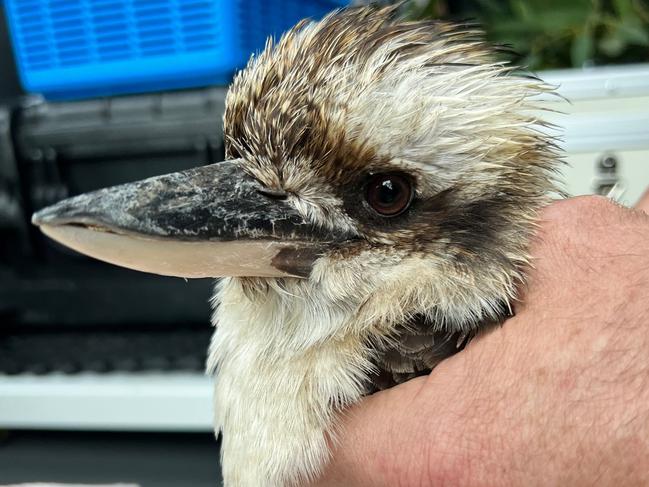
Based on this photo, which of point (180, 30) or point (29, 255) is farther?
point (29, 255)

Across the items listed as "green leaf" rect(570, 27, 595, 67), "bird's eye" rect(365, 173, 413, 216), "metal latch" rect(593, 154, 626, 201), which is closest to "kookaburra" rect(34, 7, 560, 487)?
"bird's eye" rect(365, 173, 413, 216)

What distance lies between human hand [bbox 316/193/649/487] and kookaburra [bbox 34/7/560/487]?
0.04 m

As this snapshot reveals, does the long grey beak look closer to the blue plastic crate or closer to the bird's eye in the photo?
the bird's eye

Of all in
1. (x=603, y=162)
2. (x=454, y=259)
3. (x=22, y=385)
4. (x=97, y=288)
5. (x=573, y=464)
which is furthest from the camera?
(x=97, y=288)

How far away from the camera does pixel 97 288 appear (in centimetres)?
211

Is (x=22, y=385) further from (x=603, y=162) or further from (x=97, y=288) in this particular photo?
(x=603, y=162)

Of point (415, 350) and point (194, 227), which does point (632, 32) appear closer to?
point (415, 350)

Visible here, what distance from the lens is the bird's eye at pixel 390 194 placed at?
0.91m

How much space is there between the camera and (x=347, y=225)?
3.02 ft

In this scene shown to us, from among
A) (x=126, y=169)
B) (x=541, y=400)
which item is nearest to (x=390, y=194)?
(x=541, y=400)

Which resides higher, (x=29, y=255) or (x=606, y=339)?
(x=606, y=339)

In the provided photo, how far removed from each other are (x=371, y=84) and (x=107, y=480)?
1522 millimetres

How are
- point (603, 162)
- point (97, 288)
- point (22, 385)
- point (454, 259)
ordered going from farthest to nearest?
point (97, 288), point (22, 385), point (603, 162), point (454, 259)

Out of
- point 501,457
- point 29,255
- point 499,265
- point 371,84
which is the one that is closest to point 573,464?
point 501,457
